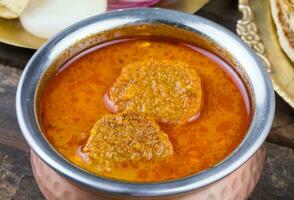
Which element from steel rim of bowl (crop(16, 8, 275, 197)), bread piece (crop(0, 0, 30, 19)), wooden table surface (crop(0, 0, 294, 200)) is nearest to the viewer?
steel rim of bowl (crop(16, 8, 275, 197))

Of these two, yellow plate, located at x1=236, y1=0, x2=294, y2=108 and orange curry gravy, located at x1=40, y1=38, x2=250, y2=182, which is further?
yellow plate, located at x1=236, y1=0, x2=294, y2=108

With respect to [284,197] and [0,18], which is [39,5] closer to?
[0,18]

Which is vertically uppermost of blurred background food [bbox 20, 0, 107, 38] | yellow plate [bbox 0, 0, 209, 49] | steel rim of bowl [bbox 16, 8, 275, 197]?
steel rim of bowl [bbox 16, 8, 275, 197]

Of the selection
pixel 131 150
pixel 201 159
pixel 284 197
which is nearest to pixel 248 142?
pixel 201 159

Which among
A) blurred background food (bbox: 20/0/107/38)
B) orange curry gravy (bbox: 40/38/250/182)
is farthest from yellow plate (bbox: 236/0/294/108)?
blurred background food (bbox: 20/0/107/38)

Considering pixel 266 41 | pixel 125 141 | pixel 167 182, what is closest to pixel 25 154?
pixel 125 141

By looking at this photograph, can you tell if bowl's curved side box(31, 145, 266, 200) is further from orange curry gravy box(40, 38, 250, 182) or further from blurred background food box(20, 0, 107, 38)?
blurred background food box(20, 0, 107, 38)

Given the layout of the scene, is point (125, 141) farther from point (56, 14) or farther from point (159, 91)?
point (56, 14)
